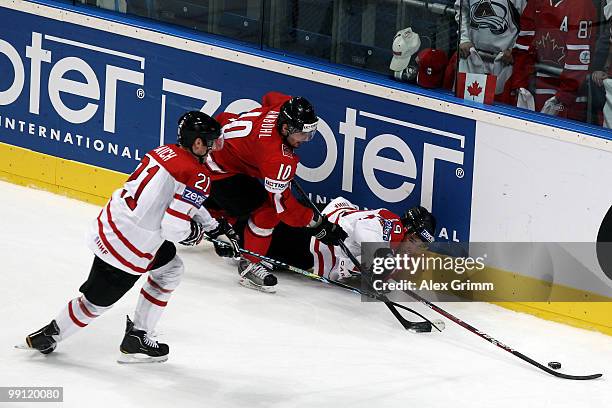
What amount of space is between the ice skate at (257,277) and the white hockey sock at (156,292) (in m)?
1.01

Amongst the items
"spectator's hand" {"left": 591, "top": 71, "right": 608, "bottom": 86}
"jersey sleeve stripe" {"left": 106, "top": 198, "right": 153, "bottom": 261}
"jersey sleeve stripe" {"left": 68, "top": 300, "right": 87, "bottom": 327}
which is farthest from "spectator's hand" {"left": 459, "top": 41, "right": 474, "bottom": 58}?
"jersey sleeve stripe" {"left": 68, "top": 300, "right": 87, "bottom": 327}

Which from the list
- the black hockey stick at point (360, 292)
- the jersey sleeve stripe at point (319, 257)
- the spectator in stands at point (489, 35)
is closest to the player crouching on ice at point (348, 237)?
the jersey sleeve stripe at point (319, 257)

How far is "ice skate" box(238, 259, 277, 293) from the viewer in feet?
22.0

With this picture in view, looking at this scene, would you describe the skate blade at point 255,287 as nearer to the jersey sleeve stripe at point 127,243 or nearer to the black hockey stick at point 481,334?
the black hockey stick at point 481,334

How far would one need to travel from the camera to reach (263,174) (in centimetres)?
654

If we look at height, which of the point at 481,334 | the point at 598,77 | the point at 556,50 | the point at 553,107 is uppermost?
the point at 556,50

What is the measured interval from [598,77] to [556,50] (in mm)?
246

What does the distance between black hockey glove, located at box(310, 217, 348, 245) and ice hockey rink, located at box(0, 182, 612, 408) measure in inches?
12.8

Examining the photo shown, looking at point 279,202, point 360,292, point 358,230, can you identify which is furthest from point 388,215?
point 279,202

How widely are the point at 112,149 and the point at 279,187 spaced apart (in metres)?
1.49

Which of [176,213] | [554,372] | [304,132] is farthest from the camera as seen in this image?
[304,132]

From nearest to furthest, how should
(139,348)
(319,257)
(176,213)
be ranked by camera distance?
(176,213) < (139,348) < (319,257)

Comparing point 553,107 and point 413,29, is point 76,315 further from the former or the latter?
point 553,107

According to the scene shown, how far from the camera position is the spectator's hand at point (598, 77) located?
20.6 feet
